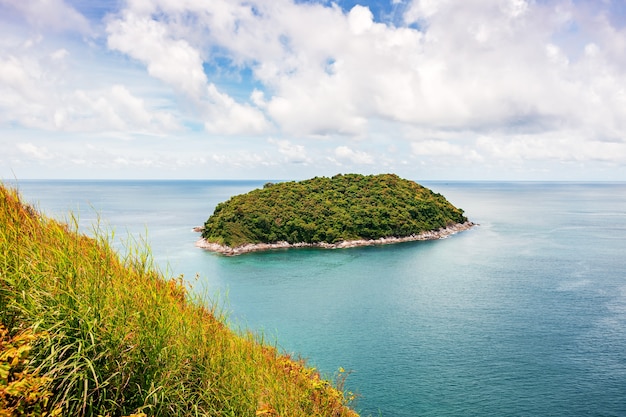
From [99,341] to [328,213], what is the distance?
78.2 meters

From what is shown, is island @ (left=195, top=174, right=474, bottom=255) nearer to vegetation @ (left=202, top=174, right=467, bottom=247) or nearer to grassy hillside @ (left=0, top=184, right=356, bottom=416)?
vegetation @ (left=202, top=174, right=467, bottom=247)

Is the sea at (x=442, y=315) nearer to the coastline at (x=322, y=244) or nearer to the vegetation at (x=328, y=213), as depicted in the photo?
the coastline at (x=322, y=244)

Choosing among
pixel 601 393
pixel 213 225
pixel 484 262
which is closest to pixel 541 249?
pixel 484 262

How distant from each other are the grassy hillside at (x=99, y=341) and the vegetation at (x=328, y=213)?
64.8m

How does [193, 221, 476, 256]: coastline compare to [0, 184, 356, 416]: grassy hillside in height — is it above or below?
below

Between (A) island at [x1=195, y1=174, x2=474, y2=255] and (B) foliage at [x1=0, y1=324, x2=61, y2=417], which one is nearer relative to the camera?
(B) foliage at [x1=0, y1=324, x2=61, y2=417]

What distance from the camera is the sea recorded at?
2397cm

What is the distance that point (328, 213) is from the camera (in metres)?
82.3

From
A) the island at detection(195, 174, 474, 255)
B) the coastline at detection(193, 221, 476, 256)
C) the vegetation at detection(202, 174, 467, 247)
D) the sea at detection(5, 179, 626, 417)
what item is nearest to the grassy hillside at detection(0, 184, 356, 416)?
the sea at detection(5, 179, 626, 417)

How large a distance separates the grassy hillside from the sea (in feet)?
1.71

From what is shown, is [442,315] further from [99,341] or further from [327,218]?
[327,218]

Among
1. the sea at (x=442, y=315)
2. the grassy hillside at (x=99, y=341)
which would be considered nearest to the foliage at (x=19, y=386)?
the grassy hillside at (x=99, y=341)

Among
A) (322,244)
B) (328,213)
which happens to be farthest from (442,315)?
(328,213)

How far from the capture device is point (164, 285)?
19.0 feet
